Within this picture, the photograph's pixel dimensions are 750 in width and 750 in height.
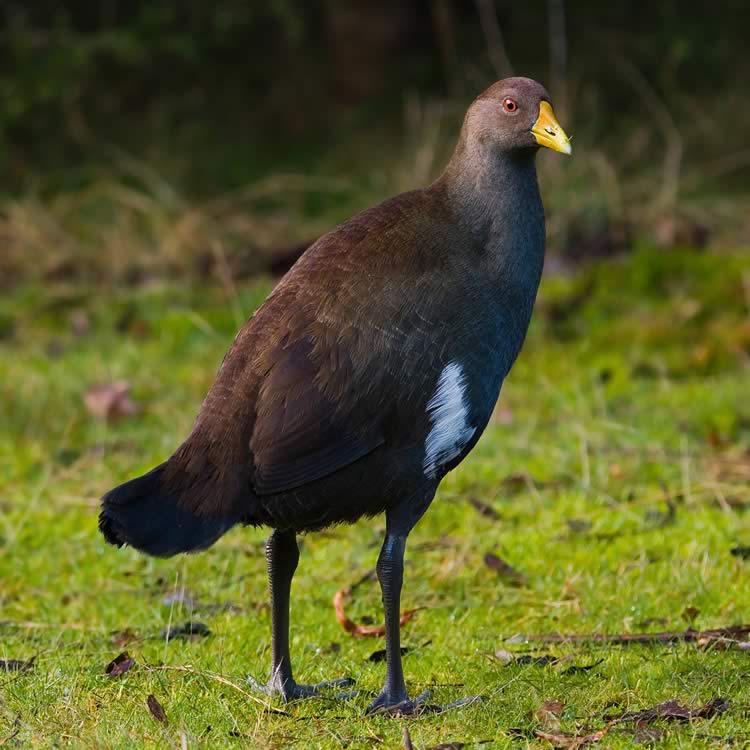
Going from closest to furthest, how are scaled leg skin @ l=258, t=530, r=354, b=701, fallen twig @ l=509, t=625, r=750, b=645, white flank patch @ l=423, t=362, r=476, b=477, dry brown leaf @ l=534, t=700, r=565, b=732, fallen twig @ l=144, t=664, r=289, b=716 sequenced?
dry brown leaf @ l=534, t=700, r=565, b=732
fallen twig @ l=144, t=664, r=289, b=716
white flank patch @ l=423, t=362, r=476, b=477
scaled leg skin @ l=258, t=530, r=354, b=701
fallen twig @ l=509, t=625, r=750, b=645

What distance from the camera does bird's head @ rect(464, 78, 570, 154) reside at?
438 centimetres

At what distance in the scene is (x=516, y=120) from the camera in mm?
4418

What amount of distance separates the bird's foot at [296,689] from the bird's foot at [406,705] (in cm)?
12

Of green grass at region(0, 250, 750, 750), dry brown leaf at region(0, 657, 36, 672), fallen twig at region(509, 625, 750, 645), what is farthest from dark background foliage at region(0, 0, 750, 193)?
dry brown leaf at region(0, 657, 36, 672)

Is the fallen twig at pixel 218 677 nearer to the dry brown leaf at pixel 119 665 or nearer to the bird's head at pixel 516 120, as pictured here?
the dry brown leaf at pixel 119 665

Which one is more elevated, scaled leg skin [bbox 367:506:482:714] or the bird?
the bird

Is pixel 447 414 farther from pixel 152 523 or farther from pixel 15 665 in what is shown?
pixel 15 665

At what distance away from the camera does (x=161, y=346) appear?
29.3ft

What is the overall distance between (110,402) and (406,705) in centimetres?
394

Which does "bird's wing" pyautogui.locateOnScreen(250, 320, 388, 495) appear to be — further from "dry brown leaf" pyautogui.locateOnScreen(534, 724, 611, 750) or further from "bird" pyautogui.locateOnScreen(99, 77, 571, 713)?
"dry brown leaf" pyautogui.locateOnScreen(534, 724, 611, 750)

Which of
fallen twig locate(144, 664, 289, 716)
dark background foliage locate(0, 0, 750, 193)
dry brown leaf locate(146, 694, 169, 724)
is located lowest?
dark background foliage locate(0, 0, 750, 193)

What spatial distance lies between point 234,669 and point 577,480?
231 centimetres

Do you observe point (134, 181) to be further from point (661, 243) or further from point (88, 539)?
point (88, 539)

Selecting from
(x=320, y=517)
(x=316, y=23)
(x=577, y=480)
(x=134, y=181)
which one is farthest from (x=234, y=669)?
(x=316, y=23)
